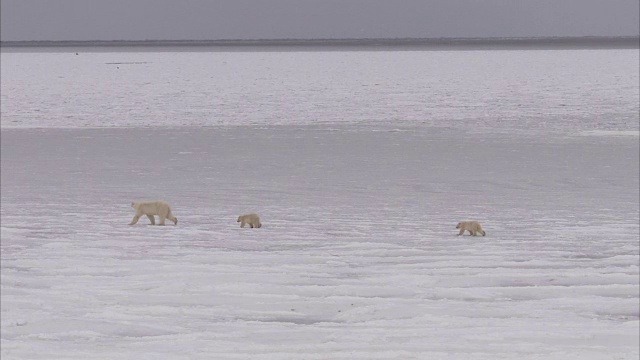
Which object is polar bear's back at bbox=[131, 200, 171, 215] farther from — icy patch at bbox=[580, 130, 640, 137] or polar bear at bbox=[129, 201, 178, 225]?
icy patch at bbox=[580, 130, 640, 137]

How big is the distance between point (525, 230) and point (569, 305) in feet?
6.50

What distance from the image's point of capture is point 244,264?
526 centimetres

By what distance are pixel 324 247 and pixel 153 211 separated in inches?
45.9

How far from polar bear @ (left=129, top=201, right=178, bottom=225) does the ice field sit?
0.38ft

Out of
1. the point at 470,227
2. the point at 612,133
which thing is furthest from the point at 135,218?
the point at 612,133

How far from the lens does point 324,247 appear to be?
5.74 m

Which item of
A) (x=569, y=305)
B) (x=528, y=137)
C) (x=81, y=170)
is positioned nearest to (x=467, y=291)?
(x=569, y=305)

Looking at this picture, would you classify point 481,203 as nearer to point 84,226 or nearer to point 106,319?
point 84,226

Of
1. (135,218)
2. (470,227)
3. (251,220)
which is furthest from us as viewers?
(135,218)

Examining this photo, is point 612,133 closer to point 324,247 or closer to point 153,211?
point 153,211

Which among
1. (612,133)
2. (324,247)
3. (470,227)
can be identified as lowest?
(324,247)

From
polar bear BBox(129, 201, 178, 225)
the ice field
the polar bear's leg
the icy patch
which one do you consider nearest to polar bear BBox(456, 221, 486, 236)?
the ice field

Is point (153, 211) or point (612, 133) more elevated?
point (612, 133)

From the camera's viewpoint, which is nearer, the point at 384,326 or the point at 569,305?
the point at 384,326
